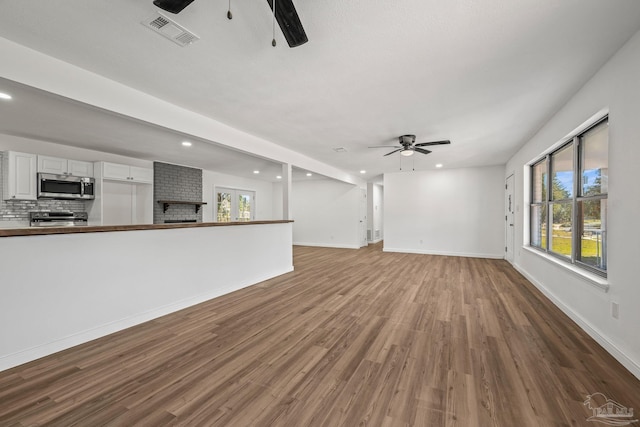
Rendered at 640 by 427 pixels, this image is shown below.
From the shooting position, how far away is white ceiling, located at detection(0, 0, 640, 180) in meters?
1.73

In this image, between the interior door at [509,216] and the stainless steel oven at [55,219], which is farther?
the interior door at [509,216]

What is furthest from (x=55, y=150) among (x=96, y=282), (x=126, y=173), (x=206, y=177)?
(x=96, y=282)

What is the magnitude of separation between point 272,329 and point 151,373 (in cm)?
106

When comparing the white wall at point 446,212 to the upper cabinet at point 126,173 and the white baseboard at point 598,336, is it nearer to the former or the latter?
the white baseboard at point 598,336


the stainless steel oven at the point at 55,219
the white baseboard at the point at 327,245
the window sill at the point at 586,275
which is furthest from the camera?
the white baseboard at the point at 327,245

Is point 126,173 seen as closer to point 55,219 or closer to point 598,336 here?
point 55,219

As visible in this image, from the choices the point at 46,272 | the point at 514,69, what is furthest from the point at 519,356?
the point at 46,272

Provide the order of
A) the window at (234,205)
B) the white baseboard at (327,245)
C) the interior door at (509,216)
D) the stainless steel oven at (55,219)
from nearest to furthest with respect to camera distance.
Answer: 1. the stainless steel oven at (55,219)
2. the interior door at (509,216)
3. the window at (234,205)
4. the white baseboard at (327,245)

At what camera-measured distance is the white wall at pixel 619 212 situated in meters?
1.98

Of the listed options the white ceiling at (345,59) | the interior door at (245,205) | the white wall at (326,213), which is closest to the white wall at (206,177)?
the interior door at (245,205)

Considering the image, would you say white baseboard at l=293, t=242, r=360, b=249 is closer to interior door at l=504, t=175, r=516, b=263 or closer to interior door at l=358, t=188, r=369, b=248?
interior door at l=358, t=188, r=369, b=248

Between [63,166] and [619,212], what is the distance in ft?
24.5

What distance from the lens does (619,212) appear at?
2176 mm

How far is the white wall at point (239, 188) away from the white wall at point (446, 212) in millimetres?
4408
